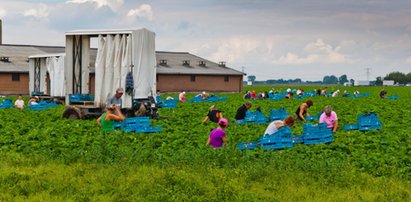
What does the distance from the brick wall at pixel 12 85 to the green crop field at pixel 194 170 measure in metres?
36.0

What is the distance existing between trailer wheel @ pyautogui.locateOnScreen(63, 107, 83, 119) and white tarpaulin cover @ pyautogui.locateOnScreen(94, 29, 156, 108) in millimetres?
873

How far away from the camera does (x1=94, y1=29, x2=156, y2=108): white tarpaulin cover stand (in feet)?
69.4

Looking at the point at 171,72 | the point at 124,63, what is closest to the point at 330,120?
the point at 124,63

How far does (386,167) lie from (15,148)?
375 inches

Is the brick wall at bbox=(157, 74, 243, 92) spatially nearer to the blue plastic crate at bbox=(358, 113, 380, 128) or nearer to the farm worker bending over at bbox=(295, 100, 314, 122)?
the farm worker bending over at bbox=(295, 100, 314, 122)

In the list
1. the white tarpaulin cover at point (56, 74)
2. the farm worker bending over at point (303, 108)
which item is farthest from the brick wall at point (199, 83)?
the farm worker bending over at point (303, 108)

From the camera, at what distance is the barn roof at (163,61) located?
5169 cm

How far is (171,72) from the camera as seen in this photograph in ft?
193

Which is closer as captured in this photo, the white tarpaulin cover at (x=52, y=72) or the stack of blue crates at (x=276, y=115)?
the stack of blue crates at (x=276, y=115)

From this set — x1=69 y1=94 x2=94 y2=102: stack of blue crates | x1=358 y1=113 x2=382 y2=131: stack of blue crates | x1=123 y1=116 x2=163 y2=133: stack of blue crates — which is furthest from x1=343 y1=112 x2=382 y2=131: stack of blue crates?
x1=69 y1=94 x2=94 y2=102: stack of blue crates

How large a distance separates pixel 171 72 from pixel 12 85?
17478 millimetres

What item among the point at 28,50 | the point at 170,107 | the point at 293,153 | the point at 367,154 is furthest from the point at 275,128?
the point at 28,50

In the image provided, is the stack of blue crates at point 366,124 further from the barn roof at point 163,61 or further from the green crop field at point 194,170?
the barn roof at point 163,61

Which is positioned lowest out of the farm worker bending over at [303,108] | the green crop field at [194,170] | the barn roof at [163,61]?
the green crop field at [194,170]
